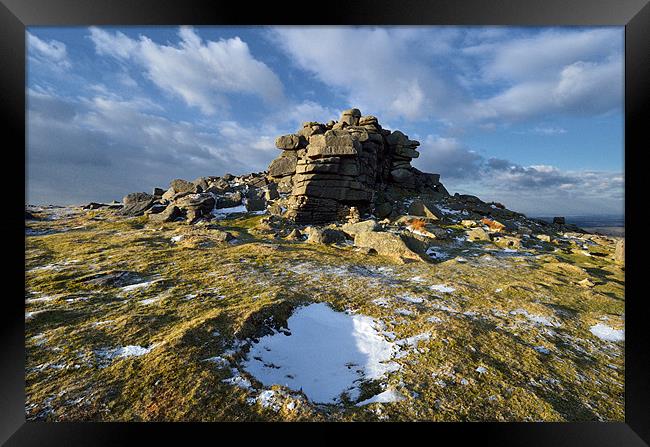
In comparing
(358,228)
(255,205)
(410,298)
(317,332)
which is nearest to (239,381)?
(317,332)

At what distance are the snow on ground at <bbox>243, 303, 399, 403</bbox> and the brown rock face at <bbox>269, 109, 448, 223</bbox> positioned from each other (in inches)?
783

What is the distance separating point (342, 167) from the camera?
94.1ft

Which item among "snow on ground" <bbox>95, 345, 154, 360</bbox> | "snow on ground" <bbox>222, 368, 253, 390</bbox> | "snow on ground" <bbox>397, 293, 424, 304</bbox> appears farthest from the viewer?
"snow on ground" <bbox>397, 293, 424, 304</bbox>

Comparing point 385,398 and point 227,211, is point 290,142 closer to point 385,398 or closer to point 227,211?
point 227,211

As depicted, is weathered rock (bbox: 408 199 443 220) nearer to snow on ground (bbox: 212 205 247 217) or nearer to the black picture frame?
snow on ground (bbox: 212 205 247 217)

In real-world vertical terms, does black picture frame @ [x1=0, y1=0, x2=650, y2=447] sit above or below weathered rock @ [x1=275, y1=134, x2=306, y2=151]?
below

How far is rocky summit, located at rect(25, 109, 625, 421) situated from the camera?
433cm

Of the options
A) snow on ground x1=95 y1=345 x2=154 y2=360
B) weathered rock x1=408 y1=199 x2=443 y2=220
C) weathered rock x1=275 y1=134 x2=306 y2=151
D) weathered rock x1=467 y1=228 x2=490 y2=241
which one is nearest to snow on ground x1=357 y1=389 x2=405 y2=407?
snow on ground x1=95 y1=345 x2=154 y2=360
